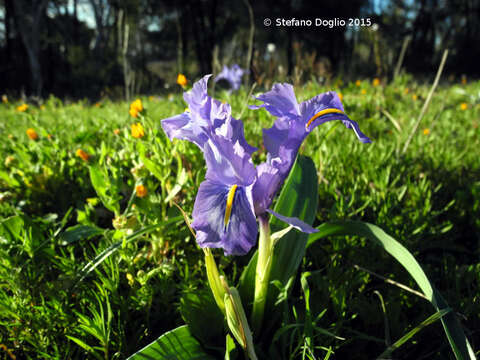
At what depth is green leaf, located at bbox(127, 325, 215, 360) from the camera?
2.49 feet

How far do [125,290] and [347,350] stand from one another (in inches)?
31.9

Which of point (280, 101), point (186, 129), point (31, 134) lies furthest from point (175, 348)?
point (31, 134)

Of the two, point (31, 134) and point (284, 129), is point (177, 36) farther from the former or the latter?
point (284, 129)

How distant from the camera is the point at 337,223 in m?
0.98

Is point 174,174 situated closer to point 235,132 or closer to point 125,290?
point 125,290

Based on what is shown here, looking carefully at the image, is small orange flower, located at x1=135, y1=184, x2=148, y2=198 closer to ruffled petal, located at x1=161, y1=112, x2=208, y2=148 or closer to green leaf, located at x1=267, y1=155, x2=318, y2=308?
ruffled petal, located at x1=161, y1=112, x2=208, y2=148

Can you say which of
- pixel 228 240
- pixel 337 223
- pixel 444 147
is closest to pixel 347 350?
pixel 337 223

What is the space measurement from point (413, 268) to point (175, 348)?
661 millimetres

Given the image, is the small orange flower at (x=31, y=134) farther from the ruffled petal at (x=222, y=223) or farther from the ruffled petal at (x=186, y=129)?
the ruffled petal at (x=222, y=223)

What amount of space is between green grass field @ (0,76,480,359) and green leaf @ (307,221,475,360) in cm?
20

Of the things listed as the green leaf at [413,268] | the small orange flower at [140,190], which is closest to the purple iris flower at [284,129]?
the green leaf at [413,268]

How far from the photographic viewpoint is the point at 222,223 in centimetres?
67

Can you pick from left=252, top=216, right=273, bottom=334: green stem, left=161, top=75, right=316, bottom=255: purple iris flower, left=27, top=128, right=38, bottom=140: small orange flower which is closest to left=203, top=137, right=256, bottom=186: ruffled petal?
left=161, top=75, right=316, bottom=255: purple iris flower

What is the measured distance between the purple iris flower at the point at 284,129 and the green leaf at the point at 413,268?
1.01 feet
